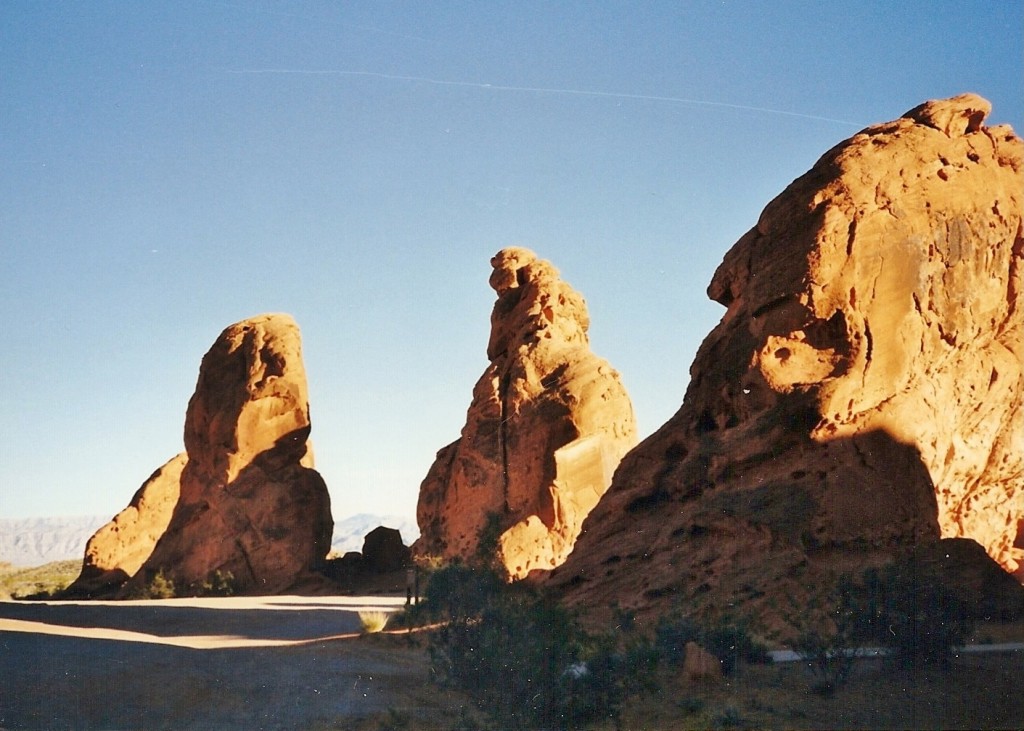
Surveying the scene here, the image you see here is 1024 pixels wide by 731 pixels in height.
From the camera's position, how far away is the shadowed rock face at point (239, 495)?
37.7 metres

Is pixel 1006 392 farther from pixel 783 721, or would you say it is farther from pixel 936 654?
pixel 783 721

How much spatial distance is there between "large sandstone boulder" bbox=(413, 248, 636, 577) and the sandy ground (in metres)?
11.4

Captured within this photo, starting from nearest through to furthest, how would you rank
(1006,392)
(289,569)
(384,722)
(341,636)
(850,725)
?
(850,725) → (384,722) → (341,636) → (1006,392) → (289,569)

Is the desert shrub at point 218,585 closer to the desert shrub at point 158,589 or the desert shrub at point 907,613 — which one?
the desert shrub at point 158,589

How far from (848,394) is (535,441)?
1565 cm

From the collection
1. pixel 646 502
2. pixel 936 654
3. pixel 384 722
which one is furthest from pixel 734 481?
pixel 384 722

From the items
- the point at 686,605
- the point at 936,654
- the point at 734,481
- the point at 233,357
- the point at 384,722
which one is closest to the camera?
the point at 384,722

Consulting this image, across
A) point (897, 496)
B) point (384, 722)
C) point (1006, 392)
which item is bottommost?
point (384, 722)

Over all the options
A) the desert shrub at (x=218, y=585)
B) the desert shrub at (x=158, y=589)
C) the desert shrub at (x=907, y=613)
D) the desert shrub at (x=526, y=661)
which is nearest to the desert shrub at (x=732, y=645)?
the desert shrub at (x=526, y=661)

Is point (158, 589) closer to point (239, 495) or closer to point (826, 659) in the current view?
point (239, 495)

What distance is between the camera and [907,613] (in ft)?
43.7

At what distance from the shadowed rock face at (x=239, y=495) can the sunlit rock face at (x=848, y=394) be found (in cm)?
2116

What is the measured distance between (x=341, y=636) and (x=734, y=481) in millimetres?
7925

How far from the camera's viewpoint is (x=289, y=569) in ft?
124
